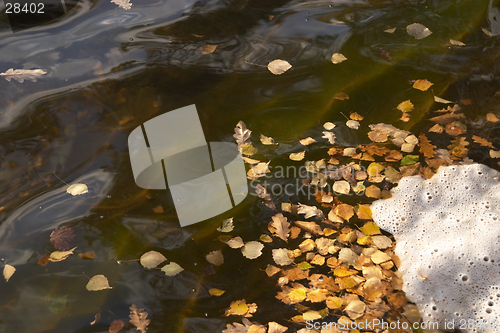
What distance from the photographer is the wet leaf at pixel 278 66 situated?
Answer: 8.24 feet

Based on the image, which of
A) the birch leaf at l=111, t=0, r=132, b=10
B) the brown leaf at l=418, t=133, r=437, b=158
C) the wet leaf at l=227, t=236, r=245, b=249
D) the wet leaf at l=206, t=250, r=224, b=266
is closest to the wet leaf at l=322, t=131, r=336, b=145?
the brown leaf at l=418, t=133, r=437, b=158

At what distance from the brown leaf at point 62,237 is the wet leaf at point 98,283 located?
0.27 metres

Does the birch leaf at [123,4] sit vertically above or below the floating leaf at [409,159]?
above

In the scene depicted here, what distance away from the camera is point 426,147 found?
7.18 ft

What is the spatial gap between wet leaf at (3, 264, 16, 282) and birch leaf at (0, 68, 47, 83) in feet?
4.24

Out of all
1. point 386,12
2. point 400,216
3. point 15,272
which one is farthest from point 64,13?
point 400,216

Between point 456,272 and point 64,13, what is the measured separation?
3.21m

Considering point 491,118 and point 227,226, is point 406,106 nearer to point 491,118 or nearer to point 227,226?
point 491,118

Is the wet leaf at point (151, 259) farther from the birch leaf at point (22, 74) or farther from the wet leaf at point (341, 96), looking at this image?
the wet leaf at point (341, 96)

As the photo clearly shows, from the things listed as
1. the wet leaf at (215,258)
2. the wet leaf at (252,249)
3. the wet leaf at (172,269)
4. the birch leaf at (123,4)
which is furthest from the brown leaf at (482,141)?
the birch leaf at (123,4)

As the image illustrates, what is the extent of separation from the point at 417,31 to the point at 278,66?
1.26 meters

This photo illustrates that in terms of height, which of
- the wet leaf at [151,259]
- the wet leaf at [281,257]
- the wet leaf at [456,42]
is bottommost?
the wet leaf at [281,257]

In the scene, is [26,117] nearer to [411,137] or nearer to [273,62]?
[273,62]

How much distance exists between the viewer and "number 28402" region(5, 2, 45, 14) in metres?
2.35
